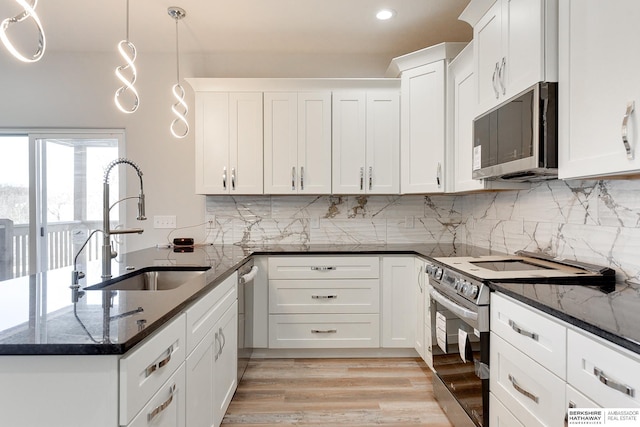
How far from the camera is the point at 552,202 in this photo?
2.13m

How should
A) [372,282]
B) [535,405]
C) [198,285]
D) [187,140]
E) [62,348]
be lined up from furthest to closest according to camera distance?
[187,140] < [372,282] < [198,285] < [535,405] < [62,348]

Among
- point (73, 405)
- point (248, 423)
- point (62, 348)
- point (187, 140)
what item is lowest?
point (248, 423)

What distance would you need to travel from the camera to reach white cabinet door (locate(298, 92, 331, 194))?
3.12 metres

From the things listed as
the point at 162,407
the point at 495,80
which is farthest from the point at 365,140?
the point at 162,407

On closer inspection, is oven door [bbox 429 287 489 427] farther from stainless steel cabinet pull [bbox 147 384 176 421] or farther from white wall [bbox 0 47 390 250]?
white wall [bbox 0 47 390 250]

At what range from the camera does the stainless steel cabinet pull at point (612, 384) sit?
918 mm

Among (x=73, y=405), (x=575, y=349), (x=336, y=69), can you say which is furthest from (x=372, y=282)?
(x=73, y=405)

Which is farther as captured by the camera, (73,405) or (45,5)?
(45,5)

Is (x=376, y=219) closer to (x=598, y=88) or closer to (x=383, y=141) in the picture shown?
(x=383, y=141)

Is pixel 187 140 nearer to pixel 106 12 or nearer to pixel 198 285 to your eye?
pixel 106 12

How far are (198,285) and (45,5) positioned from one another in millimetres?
2552

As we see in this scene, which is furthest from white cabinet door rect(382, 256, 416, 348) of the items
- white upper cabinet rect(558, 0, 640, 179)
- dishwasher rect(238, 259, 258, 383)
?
white upper cabinet rect(558, 0, 640, 179)

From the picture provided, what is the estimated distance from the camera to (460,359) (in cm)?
187

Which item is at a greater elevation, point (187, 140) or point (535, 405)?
point (187, 140)
